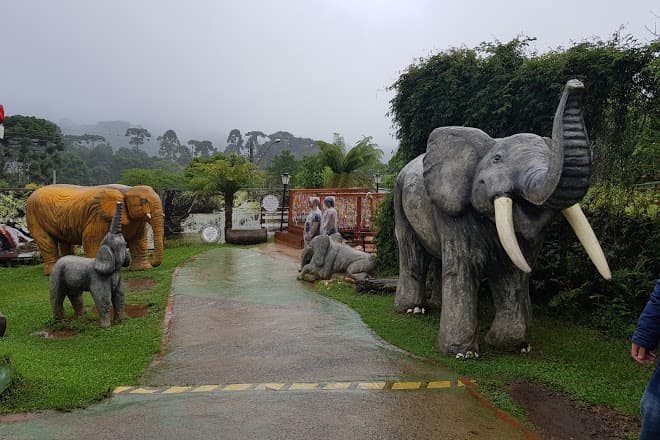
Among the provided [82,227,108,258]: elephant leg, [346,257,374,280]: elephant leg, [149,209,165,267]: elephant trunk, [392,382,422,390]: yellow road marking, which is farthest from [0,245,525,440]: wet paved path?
[82,227,108,258]: elephant leg

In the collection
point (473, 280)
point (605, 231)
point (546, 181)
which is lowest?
point (473, 280)

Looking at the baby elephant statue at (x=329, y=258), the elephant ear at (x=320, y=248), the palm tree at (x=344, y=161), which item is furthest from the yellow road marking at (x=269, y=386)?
the palm tree at (x=344, y=161)

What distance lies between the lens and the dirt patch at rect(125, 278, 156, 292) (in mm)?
9344

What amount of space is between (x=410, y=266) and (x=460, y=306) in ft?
5.85

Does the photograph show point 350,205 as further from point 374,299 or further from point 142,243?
point 374,299

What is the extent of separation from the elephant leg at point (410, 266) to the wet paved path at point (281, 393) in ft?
2.41

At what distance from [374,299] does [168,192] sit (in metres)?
10.4

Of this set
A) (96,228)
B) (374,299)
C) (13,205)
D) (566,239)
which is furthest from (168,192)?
(566,239)

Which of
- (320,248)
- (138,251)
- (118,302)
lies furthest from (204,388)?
(138,251)

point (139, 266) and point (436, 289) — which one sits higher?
point (436, 289)

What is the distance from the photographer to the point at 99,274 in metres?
6.21

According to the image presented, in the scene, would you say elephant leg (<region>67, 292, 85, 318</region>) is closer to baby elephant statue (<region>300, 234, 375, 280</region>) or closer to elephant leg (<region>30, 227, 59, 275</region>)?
baby elephant statue (<region>300, 234, 375, 280</region>)

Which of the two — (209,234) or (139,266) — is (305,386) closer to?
(139,266)

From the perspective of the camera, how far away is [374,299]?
7.93 m
